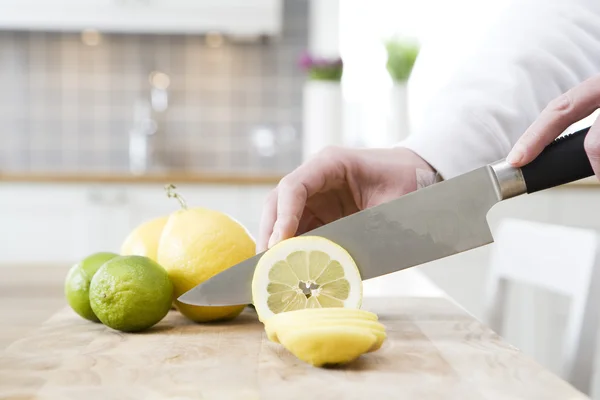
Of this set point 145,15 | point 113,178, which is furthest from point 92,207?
point 145,15

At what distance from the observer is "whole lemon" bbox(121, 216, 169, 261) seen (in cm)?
102

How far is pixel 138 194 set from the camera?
294 cm

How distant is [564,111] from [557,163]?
0.11 m

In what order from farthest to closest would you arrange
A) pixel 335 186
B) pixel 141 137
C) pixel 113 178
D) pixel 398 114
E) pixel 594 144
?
pixel 141 137 < pixel 398 114 < pixel 113 178 < pixel 335 186 < pixel 594 144

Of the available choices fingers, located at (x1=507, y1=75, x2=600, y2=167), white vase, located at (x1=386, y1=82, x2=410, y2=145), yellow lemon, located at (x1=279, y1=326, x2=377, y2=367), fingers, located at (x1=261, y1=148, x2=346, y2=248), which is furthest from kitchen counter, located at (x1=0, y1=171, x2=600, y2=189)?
yellow lemon, located at (x1=279, y1=326, x2=377, y2=367)

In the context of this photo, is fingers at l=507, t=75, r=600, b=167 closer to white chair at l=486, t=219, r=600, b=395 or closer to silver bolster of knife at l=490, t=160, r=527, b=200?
silver bolster of knife at l=490, t=160, r=527, b=200

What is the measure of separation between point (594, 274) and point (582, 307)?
0.19 ft

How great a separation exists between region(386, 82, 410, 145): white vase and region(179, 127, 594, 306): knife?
6.90ft

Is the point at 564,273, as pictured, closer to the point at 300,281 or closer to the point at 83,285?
the point at 300,281

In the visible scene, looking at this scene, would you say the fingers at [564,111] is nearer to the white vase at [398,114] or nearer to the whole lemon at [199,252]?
the whole lemon at [199,252]

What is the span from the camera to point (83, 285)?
3.12 ft

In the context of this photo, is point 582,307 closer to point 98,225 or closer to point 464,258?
point 464,258

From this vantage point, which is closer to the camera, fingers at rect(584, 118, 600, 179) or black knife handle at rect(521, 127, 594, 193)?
fingers at rect(584, 118, 600, 179)

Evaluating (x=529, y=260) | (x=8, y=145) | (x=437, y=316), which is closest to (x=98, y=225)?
(x=8, y=145)
